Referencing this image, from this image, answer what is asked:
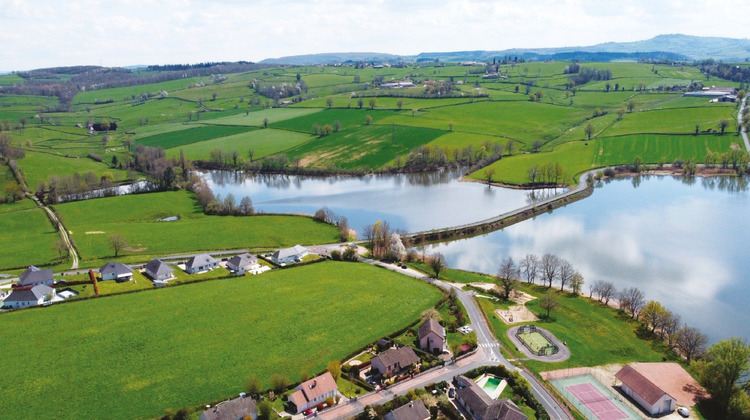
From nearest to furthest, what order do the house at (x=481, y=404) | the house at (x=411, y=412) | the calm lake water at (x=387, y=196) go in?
the house at (x=481, y=404) → the house at (x=411, y=412) → the calm lake water at (x=387, y=196)

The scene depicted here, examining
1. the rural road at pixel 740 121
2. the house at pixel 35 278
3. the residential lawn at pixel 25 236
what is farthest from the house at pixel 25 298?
the rural road at pixel 740 121

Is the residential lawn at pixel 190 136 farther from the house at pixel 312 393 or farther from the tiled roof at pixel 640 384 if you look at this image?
the tiled roof at pixel 640 384

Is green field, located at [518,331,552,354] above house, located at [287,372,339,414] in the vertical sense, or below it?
below

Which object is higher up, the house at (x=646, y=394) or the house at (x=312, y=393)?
the house at (x=312, y=393)

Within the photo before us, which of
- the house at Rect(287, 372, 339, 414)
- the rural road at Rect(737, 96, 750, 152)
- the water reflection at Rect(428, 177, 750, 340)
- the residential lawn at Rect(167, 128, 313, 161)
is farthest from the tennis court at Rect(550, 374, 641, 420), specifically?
the rural road at Rect(737, 96, 750, 152)

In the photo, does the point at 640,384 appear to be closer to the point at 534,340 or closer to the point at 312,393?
the point at 534,340

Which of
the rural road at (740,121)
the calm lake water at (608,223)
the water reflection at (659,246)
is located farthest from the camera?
the rural road at (740,121)

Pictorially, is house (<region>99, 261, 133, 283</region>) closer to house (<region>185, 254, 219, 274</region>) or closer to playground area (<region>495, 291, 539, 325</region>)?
house (<region>185, 254, 219, 274</region>)
